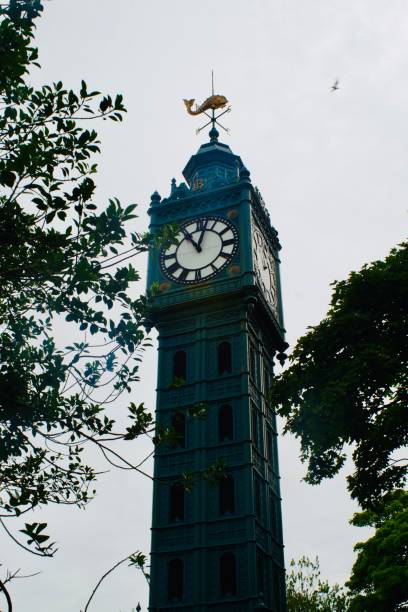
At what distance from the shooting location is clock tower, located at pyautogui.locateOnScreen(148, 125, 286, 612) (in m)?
33.8

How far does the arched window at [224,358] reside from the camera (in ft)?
133

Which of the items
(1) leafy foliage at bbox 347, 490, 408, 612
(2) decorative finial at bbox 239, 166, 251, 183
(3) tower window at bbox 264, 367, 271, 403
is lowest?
(1) leafy foliage at bbox 347, 490, 408, 612

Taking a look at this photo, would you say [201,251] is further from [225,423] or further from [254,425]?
[254,425]

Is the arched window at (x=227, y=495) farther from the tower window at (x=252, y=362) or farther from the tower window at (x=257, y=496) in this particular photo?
the tower window at (x=252, y=362)

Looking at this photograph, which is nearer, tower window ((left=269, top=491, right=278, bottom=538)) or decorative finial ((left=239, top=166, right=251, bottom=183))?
tower window ((left=269, top=491, right=278, bottom=538))

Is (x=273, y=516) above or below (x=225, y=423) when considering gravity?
below

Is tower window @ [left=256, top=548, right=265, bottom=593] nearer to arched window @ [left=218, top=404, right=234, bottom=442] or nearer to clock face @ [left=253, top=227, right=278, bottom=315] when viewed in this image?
arched window @ [left=218, top=404, right=234, bottom=442]

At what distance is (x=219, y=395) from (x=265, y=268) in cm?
1010

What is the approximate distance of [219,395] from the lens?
3919 centimetres

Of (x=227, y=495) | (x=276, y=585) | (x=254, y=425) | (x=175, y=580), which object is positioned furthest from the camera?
(x=254, y=425)

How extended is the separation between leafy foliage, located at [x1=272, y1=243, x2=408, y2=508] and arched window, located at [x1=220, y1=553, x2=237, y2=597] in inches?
512

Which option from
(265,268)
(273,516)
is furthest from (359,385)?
(265,268)

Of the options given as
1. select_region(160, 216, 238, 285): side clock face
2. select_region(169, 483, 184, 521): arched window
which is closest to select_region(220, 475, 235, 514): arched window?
select_region(169, 483, 184, 521): arched window

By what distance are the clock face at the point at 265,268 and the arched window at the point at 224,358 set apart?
455 centimetres
